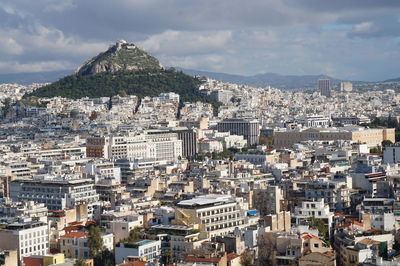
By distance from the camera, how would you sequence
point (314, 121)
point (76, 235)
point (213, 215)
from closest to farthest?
point (76, 235) → point (213, 215) → point (314, 121)

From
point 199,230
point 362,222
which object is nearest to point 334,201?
point 362,222

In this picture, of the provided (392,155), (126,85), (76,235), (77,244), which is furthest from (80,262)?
(126,85)

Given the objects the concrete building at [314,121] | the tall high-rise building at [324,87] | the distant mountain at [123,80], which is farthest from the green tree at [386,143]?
the tall high-rise building at [324,87]

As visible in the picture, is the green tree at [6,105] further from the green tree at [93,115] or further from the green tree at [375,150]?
the green tree at [375,150]

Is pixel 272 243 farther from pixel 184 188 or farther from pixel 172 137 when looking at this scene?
pixel 172 137

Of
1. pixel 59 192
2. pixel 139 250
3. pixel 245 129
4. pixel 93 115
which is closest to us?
pixel 139 250

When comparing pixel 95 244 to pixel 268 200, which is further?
pixel 268 200

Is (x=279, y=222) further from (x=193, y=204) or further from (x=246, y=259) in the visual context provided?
(x=246, y=259)

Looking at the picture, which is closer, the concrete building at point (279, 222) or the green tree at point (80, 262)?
the green tree at point (80, 262)
